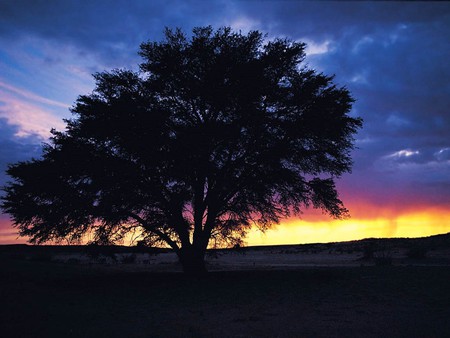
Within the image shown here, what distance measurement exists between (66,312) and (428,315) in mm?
11319

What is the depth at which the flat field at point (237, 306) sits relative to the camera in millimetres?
10781

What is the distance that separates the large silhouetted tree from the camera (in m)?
19.0

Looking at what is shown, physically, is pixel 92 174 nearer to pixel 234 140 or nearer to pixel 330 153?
pixel 234 140

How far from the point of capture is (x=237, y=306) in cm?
1435

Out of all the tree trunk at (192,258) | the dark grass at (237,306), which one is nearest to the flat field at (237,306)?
the dark grass at (237,306)

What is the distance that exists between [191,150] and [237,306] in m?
7.35

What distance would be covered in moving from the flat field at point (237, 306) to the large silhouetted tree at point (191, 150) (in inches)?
122

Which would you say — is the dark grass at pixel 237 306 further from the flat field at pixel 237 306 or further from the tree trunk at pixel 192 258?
the tree trunk at pixel 192 258

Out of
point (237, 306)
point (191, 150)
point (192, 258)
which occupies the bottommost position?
point (237, 306)

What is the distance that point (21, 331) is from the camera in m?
10.4

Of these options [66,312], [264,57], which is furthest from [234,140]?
[66,312]

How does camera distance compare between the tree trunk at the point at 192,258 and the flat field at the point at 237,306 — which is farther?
the tree trunk at the point at 192,258

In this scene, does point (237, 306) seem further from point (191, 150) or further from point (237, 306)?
point (191, 150)

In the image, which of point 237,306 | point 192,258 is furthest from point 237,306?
point 192,258
